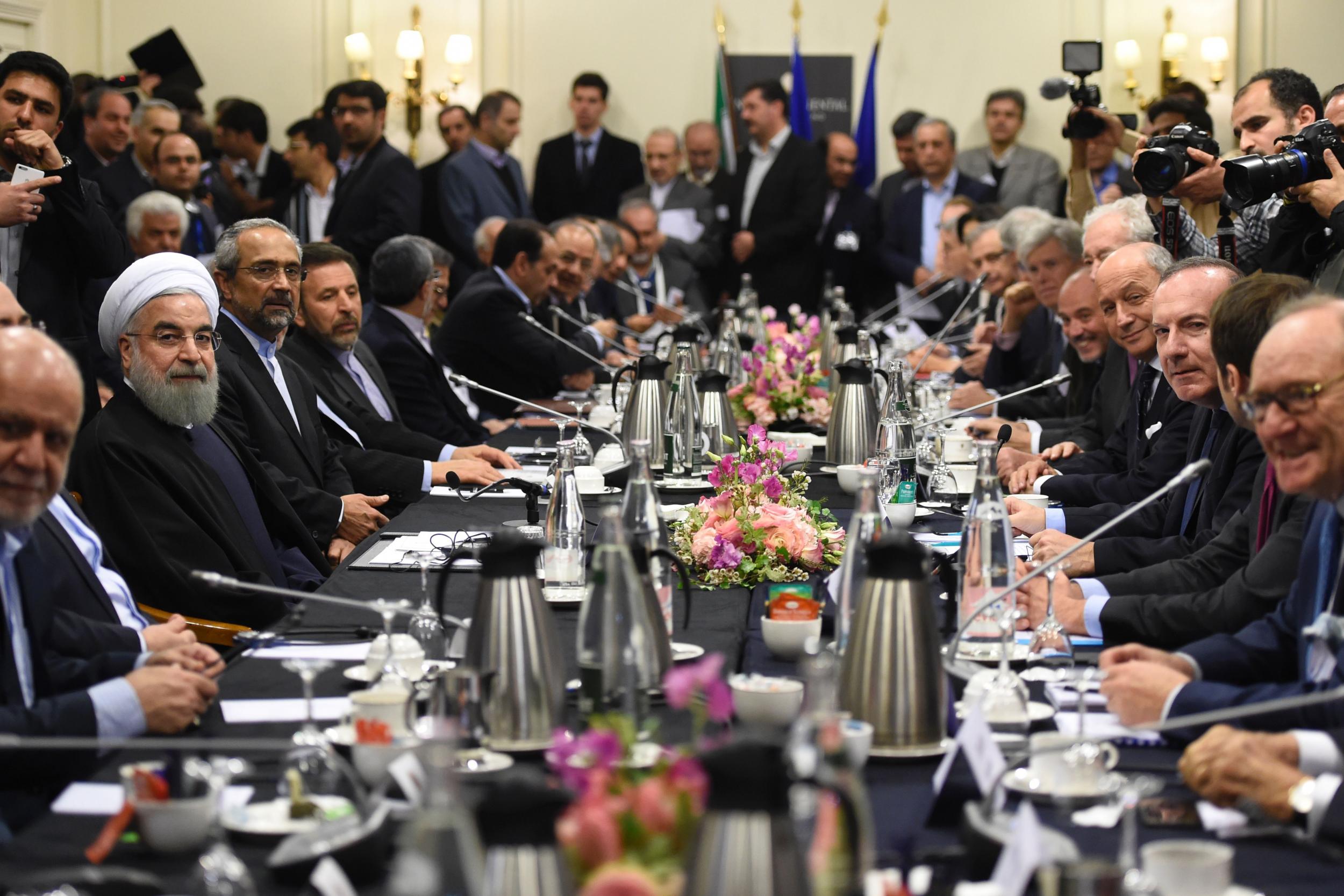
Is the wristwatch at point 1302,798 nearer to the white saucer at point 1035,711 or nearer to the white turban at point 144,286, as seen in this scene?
the white saucer at point 1035,711

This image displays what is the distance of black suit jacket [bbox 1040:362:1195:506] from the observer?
11.7 ft

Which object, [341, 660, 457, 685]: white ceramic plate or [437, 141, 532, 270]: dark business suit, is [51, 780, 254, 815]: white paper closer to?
[341, 660, 457, 685]: white ceramic plate

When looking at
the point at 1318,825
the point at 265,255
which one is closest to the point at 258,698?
the point at 1318,825

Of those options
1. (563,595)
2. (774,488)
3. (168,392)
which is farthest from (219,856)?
(168,392)

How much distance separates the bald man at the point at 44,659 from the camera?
184 cm

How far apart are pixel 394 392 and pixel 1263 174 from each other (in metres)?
2.92

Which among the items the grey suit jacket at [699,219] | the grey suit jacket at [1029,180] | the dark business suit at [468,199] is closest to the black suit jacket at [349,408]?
the dark business suit at [468,199]

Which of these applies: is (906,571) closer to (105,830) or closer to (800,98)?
(105,830)

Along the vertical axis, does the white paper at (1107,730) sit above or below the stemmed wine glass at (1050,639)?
below

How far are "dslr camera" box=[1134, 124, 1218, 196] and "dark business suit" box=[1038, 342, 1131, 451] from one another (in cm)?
60

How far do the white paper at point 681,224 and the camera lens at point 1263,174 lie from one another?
220 inches

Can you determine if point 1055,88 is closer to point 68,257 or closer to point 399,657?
point 68,257

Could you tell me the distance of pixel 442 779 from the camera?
3.40 ft

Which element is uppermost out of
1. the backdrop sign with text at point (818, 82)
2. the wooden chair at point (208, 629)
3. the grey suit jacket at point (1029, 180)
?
the backdrop sign with text at point (818, 82)
